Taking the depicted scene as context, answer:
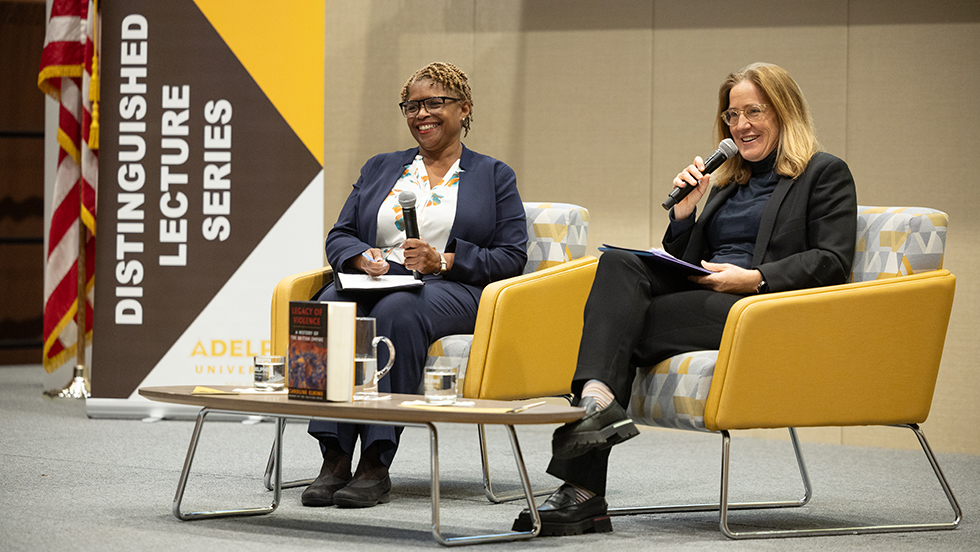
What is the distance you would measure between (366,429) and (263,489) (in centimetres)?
51

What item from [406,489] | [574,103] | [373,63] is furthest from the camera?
[373,63]

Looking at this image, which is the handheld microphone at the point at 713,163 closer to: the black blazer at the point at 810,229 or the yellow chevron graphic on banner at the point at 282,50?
the black blazer at the point at 810,229

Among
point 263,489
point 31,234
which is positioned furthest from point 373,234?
point 31,234

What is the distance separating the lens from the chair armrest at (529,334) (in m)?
2.68

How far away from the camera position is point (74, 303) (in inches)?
202

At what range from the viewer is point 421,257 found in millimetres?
2816

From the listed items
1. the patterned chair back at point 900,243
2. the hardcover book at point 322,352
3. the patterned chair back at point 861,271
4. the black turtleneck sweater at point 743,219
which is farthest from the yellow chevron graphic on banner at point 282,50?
the patterned chair back at point 900,243

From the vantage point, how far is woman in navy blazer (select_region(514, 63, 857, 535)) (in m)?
2.29

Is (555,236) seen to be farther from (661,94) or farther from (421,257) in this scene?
(661,94)

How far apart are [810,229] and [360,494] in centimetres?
129

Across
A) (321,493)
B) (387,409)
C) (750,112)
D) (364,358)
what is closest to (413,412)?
(387,409)

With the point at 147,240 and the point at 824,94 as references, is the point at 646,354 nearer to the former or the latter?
the point at 824,94

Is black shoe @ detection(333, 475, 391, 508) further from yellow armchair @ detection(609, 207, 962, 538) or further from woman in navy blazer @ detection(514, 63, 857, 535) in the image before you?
yellow armchair @ detection(609, 207, 962, 538)

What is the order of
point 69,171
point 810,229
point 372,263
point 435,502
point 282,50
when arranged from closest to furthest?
1. point 435,502
2. point 810,229
3. point 372,263
4. point 282,50
5. point 69,171
